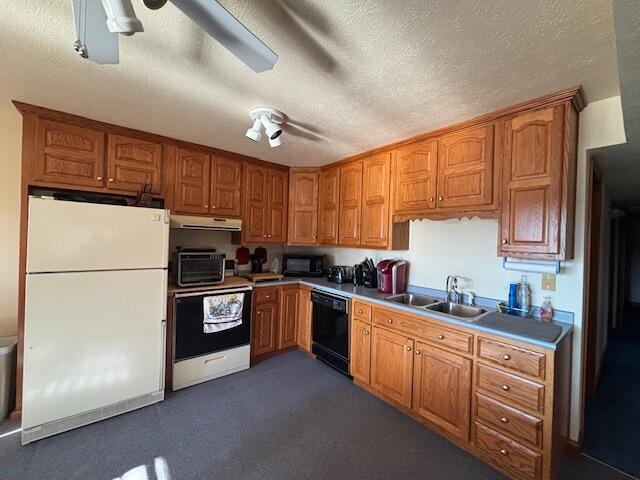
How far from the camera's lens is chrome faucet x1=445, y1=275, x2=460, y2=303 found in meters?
2.42

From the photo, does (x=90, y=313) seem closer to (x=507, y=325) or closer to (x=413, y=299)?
(x=413, y=299)

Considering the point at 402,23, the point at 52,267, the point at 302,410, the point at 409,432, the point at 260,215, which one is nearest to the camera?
the point at 402,23

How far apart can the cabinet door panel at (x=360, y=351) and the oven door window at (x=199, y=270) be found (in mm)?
1491

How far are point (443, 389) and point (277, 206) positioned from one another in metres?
2.58

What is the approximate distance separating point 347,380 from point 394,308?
101 cm

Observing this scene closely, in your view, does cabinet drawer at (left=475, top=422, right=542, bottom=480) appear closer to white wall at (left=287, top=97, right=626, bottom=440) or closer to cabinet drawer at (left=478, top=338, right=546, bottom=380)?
cabinet drawer at (left=478, top=338, right=546, bottom=380)

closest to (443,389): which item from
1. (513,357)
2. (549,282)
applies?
(513,357)

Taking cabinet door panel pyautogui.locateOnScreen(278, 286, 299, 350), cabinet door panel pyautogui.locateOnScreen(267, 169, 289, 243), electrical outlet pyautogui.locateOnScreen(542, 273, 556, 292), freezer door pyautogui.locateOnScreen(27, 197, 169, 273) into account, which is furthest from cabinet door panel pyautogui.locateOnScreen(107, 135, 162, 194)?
electrical outlet pyautogui.locateOnScreen(542, 273, 556, 292)

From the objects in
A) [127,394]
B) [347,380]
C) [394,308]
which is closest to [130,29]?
[394,308]

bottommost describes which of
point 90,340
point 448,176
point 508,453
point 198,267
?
point 508,453

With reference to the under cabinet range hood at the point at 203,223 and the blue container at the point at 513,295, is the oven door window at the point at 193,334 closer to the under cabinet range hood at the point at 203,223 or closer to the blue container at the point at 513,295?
the under cabinet range hood at the point at 203,223

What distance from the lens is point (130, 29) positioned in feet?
2.84

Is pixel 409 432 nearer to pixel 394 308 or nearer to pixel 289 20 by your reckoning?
pixel 394 308

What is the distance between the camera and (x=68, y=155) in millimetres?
2166
